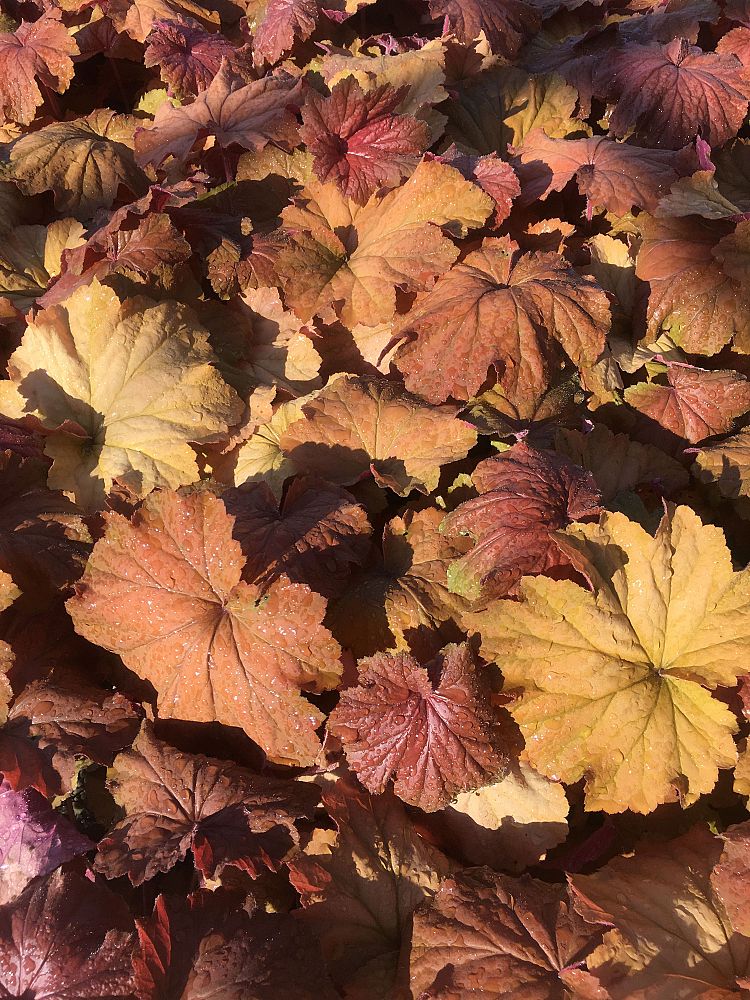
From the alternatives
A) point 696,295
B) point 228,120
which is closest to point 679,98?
point 696,295

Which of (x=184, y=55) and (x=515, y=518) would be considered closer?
(x=515, y=518)

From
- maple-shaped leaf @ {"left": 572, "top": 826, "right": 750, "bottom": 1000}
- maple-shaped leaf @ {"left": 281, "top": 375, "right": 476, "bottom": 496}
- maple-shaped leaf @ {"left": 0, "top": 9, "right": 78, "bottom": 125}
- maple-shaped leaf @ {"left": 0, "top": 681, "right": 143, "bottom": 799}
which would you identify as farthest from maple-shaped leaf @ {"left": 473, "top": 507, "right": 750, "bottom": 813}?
maple-shaped leaf @ {"left": 0, "top": 9, "right": 78, "bottom": 125}

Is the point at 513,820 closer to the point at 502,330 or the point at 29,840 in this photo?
the point at 29,840

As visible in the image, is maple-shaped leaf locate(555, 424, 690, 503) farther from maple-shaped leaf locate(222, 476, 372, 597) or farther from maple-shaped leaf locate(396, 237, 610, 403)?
maple-shaped leaf locate(222, 476, 372, 597)

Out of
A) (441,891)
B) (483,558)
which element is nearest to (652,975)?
(441,891)

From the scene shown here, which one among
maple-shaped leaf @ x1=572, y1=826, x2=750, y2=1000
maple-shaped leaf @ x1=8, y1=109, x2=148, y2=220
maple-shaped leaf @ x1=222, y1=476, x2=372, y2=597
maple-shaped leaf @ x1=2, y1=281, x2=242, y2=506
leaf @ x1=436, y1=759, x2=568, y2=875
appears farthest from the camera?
maple-shaped leaf @ x1=8, y1=109, x2=148, y2=220

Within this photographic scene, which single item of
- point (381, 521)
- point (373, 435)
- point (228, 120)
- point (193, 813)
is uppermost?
point (228, 120)

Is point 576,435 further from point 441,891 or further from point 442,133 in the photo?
point 442,133
